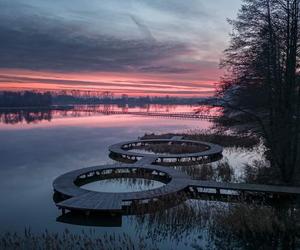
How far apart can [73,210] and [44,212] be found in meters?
1.80

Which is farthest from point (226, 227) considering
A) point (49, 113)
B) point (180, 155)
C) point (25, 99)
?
point (25, 99)

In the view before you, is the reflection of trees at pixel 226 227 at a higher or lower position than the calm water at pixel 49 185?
higher

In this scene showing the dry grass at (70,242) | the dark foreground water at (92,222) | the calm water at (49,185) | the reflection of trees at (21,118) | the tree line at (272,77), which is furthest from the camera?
the reflection of trees at (21,118)

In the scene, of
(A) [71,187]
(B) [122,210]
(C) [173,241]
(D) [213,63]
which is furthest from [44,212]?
(D) [213,63]

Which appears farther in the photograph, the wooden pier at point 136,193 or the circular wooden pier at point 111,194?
the wooden pier at point 136,193

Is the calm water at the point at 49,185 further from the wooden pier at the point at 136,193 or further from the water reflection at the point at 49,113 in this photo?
the water reflection at the point at 49,113

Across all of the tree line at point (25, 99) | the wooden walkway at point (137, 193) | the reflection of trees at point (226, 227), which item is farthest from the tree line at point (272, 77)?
the tree line at point (25, 99)

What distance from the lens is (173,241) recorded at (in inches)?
420

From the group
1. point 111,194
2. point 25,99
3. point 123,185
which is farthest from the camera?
point 25,99

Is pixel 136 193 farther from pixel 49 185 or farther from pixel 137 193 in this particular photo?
pixel 49 185

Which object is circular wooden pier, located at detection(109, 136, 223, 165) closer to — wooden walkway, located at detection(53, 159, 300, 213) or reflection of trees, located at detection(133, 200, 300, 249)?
wooden walkway, located at detection(53, 159, 300, 213)

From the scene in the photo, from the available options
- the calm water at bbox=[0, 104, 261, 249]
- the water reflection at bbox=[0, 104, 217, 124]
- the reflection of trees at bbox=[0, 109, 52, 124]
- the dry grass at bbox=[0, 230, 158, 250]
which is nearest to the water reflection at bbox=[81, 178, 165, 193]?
the calm water at bbox=[0, 104, 261, 249]

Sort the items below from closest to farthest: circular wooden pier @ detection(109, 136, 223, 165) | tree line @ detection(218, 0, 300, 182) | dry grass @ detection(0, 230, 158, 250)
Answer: dry grass @ detection(0, 230, 158, 250) < tree line @ detection(218, 0, 300, 182) < circular wooden pier @ detection(109, 136, 223, 165)

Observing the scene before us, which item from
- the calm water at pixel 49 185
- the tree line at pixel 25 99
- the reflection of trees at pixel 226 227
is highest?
the tree line at pixel 25 99
